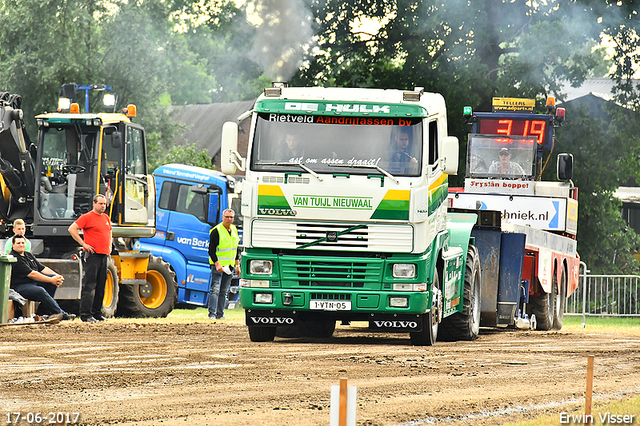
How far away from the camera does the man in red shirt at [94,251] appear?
1712cm

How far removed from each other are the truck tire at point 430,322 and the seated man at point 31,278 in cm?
567

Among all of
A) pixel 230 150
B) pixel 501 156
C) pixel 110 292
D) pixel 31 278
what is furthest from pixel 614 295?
pixel 230 150

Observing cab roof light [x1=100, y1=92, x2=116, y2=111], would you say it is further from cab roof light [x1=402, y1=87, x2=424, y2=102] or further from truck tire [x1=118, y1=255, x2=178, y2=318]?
cab roof light [x1=402, y1=87, x2=424, y2=102]

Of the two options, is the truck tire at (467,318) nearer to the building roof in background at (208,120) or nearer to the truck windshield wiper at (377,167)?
the truck windshield wiper at (377,167)

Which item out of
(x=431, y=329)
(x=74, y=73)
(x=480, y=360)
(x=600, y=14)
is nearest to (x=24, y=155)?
(x=431, y=329)

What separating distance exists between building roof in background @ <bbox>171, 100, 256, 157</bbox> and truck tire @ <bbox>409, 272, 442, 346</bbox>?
4538cm

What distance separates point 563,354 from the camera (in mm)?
13750

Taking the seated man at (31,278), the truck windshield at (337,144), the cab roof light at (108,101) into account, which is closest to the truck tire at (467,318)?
the truck windshield at (337,144)

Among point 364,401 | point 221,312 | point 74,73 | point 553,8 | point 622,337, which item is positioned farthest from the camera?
point 74,73

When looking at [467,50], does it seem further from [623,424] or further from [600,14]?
[623,424]

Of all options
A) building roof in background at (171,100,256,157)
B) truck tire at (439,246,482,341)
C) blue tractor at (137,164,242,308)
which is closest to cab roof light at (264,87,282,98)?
truck tire at (439,246,482,341)

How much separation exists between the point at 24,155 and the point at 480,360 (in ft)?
32.8

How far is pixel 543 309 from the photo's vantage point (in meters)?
20.1

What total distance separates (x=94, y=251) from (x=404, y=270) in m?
6.06
